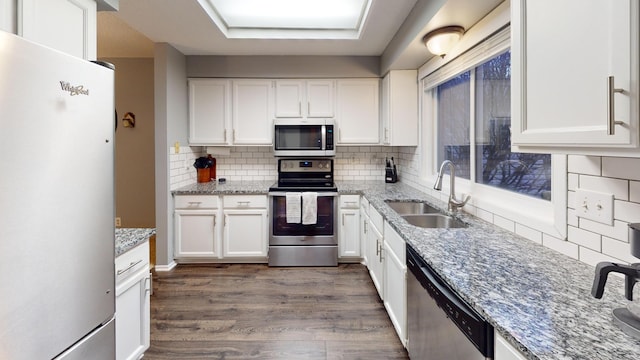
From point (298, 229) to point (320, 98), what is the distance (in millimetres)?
1540

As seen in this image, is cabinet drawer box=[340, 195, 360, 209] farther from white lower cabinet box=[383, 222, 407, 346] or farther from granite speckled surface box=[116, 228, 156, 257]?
granite speckled surface box=[116, 228, 156, 257]

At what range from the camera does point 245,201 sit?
3.43m

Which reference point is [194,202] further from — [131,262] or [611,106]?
[611,106]

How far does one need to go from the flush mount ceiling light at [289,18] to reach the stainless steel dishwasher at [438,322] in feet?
6.75

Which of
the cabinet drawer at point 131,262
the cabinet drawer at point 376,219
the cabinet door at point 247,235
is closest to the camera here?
the cabinet drawer at point 131,262

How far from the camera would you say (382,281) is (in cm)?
245

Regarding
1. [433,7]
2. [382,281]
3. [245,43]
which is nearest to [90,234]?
[382,281]

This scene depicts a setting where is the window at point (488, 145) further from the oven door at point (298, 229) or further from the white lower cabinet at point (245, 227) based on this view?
the white lower cabinet at point (245, 227)

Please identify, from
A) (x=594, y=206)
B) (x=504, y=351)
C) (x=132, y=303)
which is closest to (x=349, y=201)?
(x=132, y=303)

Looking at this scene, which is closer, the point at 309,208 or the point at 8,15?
the point at 8,15

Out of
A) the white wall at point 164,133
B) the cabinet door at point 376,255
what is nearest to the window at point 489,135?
the cabinet door at point 376,255

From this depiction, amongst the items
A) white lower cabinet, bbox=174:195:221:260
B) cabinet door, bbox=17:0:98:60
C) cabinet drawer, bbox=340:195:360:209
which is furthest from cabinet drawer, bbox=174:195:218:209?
cabinet door, bbox=17:0:98:60

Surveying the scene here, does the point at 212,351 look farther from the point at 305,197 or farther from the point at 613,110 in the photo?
the point at 613,110

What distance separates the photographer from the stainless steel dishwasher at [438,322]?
97cm
